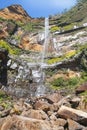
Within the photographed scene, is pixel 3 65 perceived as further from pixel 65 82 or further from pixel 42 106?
pixel 42 106

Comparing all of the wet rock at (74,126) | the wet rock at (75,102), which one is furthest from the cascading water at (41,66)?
the wet rock at (74,126)

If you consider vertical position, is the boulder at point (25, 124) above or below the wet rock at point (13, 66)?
below

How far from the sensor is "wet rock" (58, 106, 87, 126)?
23.5m

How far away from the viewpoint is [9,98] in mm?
37844

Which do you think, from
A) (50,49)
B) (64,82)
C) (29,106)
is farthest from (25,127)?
(50,49)

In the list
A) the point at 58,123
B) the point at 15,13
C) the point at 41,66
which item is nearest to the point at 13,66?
the point at 41,66

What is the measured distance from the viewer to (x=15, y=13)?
318ft

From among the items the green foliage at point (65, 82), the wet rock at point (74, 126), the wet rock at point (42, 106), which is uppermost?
the green foliage at point (65, 82)

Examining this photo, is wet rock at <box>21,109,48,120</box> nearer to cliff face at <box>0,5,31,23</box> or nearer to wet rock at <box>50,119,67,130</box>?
wet rock at <box>50,119,67,130</box>

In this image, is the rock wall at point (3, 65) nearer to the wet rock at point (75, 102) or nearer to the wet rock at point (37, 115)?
the wet rock at point (75, 102)

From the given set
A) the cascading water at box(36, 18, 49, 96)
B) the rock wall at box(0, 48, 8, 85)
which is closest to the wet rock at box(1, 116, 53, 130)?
the rock wall at box(0, 48, 8, 85)

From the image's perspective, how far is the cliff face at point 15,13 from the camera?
93738 mm

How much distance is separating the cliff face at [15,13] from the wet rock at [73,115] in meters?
70.2

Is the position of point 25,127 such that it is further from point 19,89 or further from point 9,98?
point 19,89
